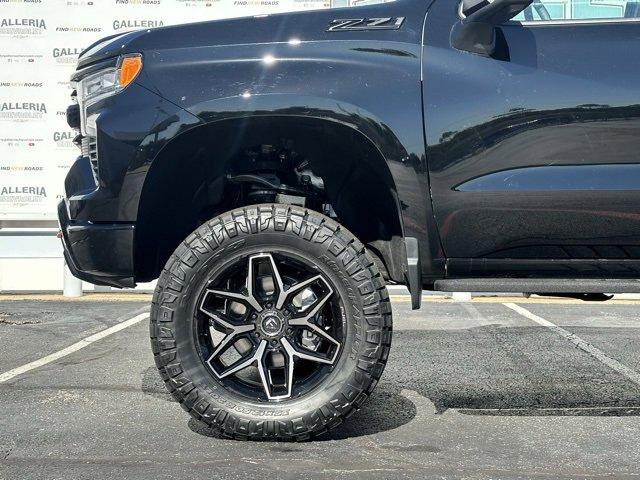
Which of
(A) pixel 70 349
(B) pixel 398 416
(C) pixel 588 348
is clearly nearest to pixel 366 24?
(B) pixel 398 416

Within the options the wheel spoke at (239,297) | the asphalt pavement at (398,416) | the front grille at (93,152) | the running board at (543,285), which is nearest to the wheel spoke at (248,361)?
the wheel spoke at (239,297)

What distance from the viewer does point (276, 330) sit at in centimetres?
310

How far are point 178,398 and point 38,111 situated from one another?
645 centimetres

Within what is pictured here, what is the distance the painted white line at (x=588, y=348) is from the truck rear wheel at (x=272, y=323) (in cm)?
196

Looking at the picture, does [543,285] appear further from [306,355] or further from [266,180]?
[266,180]

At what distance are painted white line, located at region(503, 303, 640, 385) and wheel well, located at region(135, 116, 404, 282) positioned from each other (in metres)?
1.77

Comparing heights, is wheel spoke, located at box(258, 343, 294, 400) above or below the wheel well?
below

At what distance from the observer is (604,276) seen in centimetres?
316

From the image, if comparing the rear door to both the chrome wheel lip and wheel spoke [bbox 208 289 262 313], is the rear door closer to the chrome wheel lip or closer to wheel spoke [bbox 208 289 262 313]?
the chrome wheel lip

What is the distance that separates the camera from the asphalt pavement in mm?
2801

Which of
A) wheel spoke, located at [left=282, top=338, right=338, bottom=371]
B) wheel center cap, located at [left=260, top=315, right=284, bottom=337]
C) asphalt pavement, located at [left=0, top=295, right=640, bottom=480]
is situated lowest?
asphalt pavement, located at [left=0, top=295, right=640, bottom=480]

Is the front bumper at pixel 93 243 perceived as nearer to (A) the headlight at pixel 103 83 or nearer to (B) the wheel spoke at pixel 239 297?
(A) the headlight at pixel 103 83

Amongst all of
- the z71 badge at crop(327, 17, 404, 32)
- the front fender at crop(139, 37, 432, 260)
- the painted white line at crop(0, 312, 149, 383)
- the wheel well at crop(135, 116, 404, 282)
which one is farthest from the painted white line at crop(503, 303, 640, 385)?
the painted white line at crop(0, 312, 149, 383)

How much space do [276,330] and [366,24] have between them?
1203 millimetres
